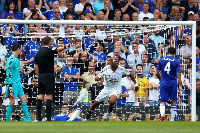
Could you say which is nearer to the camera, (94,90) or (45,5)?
(94,90)

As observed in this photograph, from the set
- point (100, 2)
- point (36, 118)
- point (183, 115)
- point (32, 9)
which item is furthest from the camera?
point (100, 2)

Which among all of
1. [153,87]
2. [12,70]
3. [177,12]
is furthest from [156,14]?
[12,70]

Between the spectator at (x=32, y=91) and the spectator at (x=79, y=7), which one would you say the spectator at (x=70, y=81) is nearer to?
the spectator at (x=32, y=91)

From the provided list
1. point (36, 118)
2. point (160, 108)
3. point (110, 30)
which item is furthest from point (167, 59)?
point (36, 118)

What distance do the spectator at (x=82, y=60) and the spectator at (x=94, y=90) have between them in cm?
43

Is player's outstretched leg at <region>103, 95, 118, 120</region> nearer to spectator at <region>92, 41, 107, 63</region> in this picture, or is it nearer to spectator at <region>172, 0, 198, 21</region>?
spectator at <region>92, 41, 107, 63</region>

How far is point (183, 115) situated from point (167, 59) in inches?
51.2

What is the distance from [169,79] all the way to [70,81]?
2286 millimetres

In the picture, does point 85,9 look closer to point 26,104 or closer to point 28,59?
point 28,59

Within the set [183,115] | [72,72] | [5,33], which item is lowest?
[183,115]

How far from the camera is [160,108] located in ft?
42.4

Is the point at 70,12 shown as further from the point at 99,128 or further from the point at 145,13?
the point at 99,128

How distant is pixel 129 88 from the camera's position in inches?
548

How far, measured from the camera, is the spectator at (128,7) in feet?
57.1
